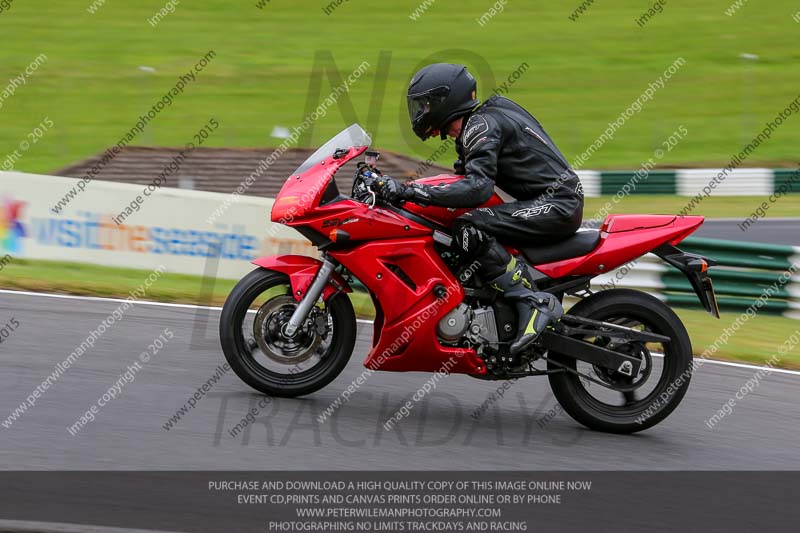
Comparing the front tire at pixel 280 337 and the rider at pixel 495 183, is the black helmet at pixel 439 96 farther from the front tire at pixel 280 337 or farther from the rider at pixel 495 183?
the front tire at pixel 280 337

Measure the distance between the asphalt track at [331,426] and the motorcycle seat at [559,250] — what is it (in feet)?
3.08

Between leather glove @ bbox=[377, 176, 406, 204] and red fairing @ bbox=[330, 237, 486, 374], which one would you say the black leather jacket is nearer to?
leather glove @ bbox=[377, 176, 406, 204]

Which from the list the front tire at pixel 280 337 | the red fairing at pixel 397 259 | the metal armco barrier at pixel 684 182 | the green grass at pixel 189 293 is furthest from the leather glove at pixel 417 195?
the metal armco barrier at pixel 684 182

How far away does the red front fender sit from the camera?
5.69m

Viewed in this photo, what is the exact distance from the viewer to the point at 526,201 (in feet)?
19.0

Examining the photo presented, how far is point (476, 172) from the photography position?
5570mm

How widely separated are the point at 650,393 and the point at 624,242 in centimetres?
88

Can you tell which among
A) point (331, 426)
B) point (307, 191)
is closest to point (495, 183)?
point (307, 191)

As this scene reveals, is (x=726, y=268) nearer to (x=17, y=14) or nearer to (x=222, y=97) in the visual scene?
(x=222, y=97)

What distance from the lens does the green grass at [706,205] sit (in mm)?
17594

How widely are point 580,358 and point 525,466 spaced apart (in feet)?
2.86

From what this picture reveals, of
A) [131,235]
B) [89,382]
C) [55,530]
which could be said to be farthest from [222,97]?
[55,530]

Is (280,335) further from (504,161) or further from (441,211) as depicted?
(504,161)

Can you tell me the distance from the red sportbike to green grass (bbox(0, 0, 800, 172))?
41.7 ft
